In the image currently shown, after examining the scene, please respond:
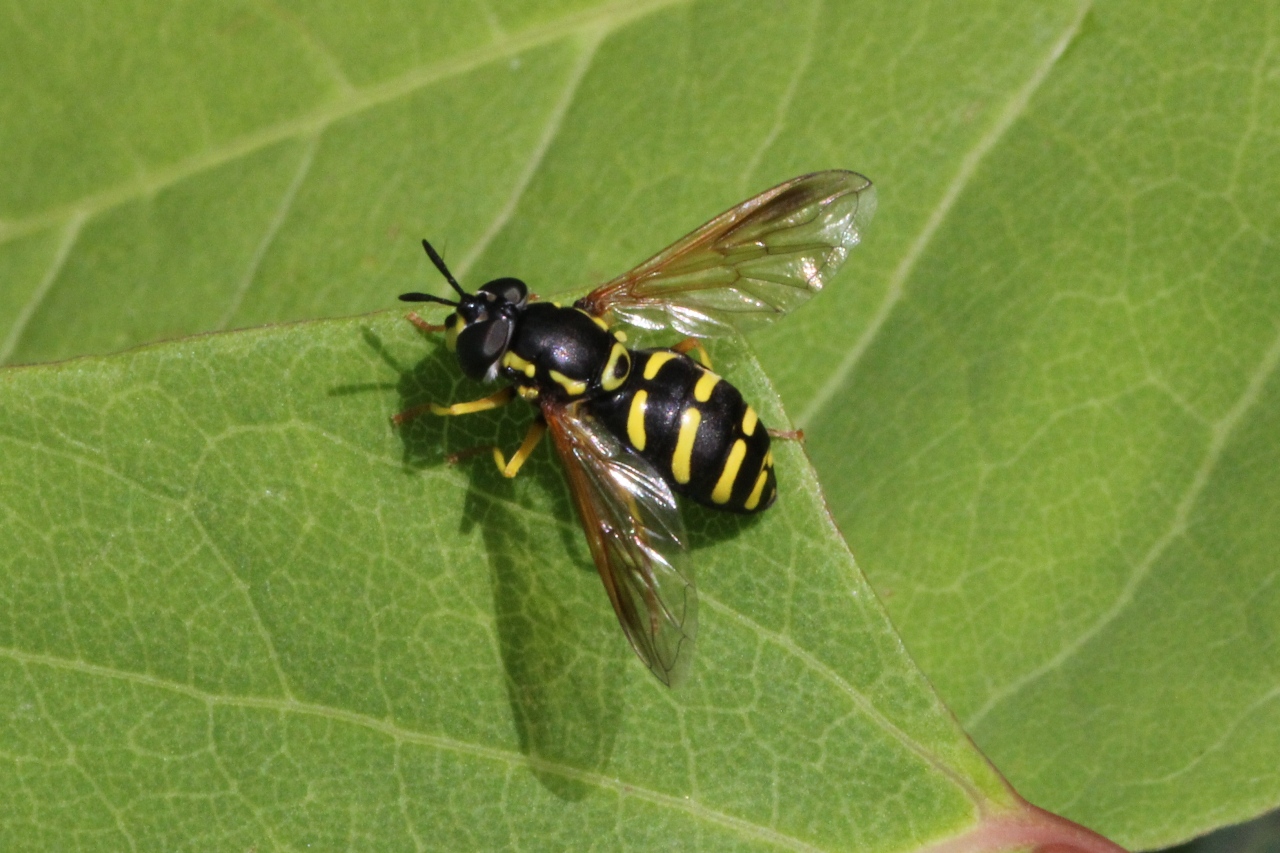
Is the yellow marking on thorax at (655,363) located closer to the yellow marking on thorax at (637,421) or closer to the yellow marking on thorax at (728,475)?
the yellow marking on thorax at (637,421)

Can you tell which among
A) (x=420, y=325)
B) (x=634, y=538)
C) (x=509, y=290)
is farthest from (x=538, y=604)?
(x=509, y=290)

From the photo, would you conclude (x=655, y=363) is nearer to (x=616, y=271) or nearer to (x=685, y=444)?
(x=685, y=444)

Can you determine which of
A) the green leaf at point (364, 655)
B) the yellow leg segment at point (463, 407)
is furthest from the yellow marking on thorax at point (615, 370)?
the green leaf at point (364, 655)

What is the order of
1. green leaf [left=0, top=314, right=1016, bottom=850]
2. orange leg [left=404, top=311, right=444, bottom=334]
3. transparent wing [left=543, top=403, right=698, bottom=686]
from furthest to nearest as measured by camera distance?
orange leg [left=404, top=311, right=444, bottom=334] → transparent wing [left=543, top=403, right=698, bottom=686] → green leaf [left=0, top=314, right=1016, bottom=850]

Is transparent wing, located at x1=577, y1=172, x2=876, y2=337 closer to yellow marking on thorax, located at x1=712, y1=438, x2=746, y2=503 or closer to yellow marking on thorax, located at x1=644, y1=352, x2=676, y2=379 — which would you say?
yellow marking on thorax, located at x1=644, y1=352, x2=676, y2=379

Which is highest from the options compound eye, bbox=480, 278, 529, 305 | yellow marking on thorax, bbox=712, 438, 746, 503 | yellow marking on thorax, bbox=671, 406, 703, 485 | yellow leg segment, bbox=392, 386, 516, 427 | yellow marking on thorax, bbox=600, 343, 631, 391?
compound eye, bbox=480, 278, 529, 305

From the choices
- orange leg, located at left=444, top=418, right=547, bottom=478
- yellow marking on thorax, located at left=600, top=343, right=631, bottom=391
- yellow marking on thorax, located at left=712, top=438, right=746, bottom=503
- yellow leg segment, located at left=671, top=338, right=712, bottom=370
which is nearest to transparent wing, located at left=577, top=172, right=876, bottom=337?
yellow leg segment, located at left=671, top=338, right=712, bottom=370

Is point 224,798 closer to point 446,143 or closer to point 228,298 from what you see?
point 228,298

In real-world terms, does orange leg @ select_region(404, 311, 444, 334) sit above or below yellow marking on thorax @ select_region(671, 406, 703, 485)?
above
